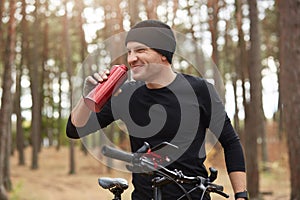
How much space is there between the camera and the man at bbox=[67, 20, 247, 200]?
3033 millimetres

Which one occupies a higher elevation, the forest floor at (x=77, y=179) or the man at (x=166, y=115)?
the man at (x=166, y=115)

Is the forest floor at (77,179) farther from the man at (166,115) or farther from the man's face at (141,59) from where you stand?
the man's face at (141,59)

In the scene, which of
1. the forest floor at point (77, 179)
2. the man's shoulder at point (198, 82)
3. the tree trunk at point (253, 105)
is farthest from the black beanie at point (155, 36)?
the forest floor at point (77, 179)

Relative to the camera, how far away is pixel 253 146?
16172 mm

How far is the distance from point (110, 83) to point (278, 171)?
2627 cm

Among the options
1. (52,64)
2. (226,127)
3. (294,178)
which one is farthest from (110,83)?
(52,64)

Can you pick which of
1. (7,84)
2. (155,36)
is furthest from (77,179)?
(155,36)

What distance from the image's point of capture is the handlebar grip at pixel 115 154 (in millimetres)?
2277

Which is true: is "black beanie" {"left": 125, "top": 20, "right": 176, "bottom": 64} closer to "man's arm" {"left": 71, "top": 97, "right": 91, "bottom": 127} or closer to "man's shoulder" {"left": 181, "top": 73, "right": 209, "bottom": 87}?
"man's shoulder" {"left": 181, "top": 73, "right": 209, "bottom": 87}

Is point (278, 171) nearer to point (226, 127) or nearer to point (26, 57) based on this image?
point (26, 57)

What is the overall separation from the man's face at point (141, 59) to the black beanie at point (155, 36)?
29 mm

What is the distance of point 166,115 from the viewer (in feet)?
10.4

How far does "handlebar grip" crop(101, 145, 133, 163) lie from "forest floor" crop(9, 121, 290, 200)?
528 inches

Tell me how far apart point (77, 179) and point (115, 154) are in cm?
2476
